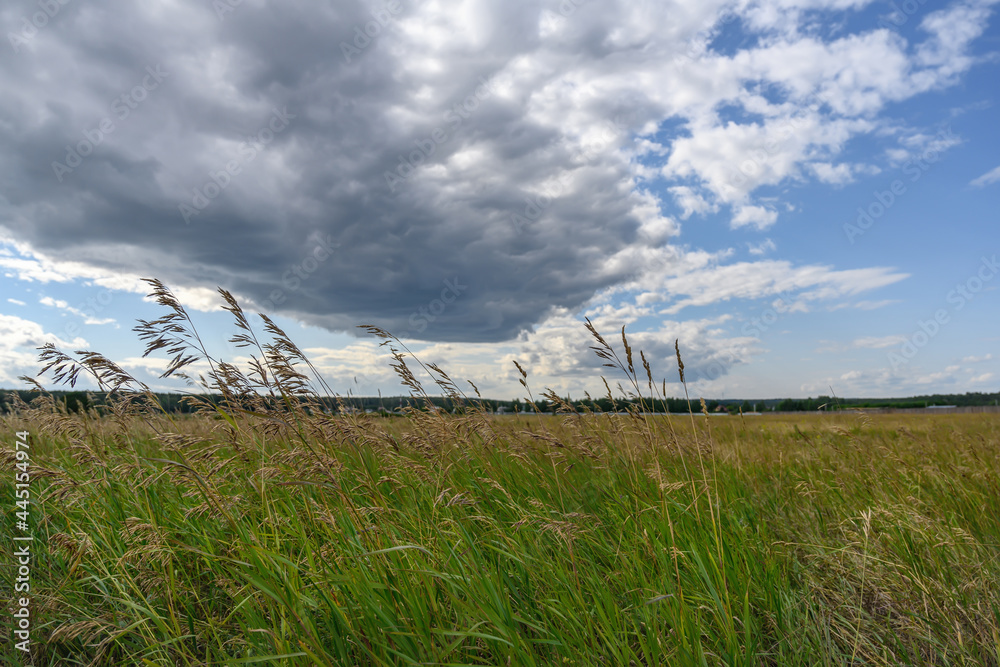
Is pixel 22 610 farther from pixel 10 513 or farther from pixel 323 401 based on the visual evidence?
pixel 10 513

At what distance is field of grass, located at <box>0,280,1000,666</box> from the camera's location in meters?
2.14

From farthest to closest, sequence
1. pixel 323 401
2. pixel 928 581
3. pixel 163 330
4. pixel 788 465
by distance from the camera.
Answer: pixel 788 465, pixel 323 401, pixel 163 330, pixel 928 581

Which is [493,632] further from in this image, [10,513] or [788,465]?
[788,465]

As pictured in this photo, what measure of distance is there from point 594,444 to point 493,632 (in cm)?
228

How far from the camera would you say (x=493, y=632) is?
2213 mm

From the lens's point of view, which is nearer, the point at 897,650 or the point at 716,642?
the point at 716,642

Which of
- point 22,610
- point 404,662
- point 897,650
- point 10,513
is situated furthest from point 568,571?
point 10,513

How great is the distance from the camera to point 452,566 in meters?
2.56

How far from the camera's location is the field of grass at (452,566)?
2141 mm

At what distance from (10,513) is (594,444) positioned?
16.5 ft

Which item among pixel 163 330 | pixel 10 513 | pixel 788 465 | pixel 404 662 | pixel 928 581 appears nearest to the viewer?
pixel 404 662

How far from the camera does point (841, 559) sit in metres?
3.48

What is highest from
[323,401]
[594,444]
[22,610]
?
[323,401]

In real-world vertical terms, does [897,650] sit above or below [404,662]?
below
